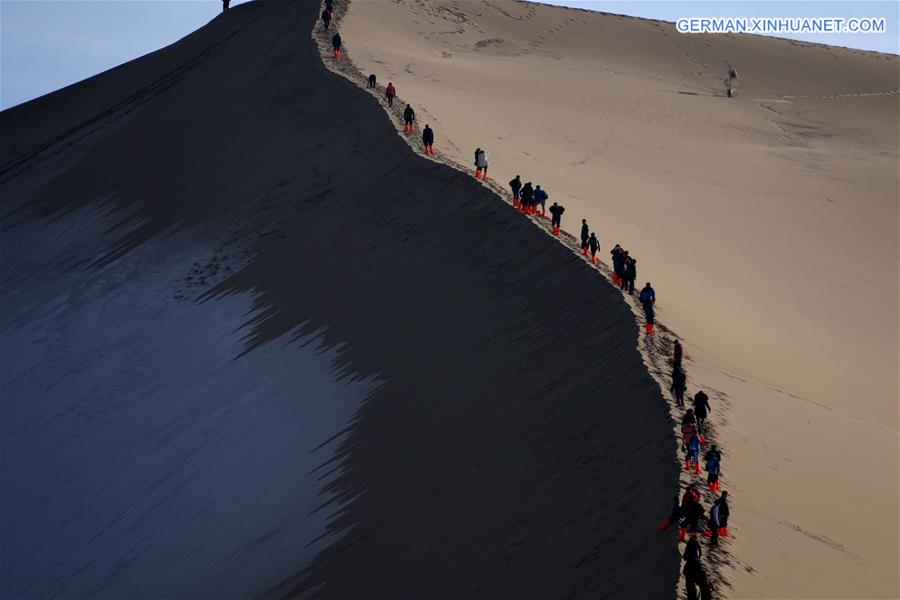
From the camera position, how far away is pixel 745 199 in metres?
32.9

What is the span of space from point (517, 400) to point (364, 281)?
7.36m

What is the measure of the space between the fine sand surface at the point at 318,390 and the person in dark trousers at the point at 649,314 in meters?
0.34

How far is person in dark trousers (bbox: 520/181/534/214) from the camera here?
22625 millimetres

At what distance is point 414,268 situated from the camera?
23.1 meters

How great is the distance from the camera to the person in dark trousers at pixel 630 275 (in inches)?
730

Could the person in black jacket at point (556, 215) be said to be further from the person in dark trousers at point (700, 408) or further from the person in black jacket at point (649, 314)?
the person in dark trousers at point (700, 408)

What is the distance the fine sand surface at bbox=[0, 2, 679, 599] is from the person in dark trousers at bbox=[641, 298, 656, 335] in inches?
13.5

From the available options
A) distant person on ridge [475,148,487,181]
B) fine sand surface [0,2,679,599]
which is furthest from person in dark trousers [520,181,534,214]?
distant person on ridge [475,148,487,181]

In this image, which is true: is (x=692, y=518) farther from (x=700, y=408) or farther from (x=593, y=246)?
(x=593, y=246)

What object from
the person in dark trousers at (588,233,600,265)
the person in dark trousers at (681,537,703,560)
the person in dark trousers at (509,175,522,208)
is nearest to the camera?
the person in dark trousers at (681,537,703,560)

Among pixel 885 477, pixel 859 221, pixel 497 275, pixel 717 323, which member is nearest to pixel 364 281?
pixel 497 275

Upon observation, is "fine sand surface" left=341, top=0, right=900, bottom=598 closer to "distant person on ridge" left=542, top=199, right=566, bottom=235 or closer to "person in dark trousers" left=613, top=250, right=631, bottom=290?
"person in dark trousers" left=613, top=250, right=631, bottom=290

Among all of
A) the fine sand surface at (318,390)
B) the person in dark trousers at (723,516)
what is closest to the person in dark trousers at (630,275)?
the fine sand surface at (318,390)

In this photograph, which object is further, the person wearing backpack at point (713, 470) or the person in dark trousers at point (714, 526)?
the person wearing backpack at point (713, 470)
